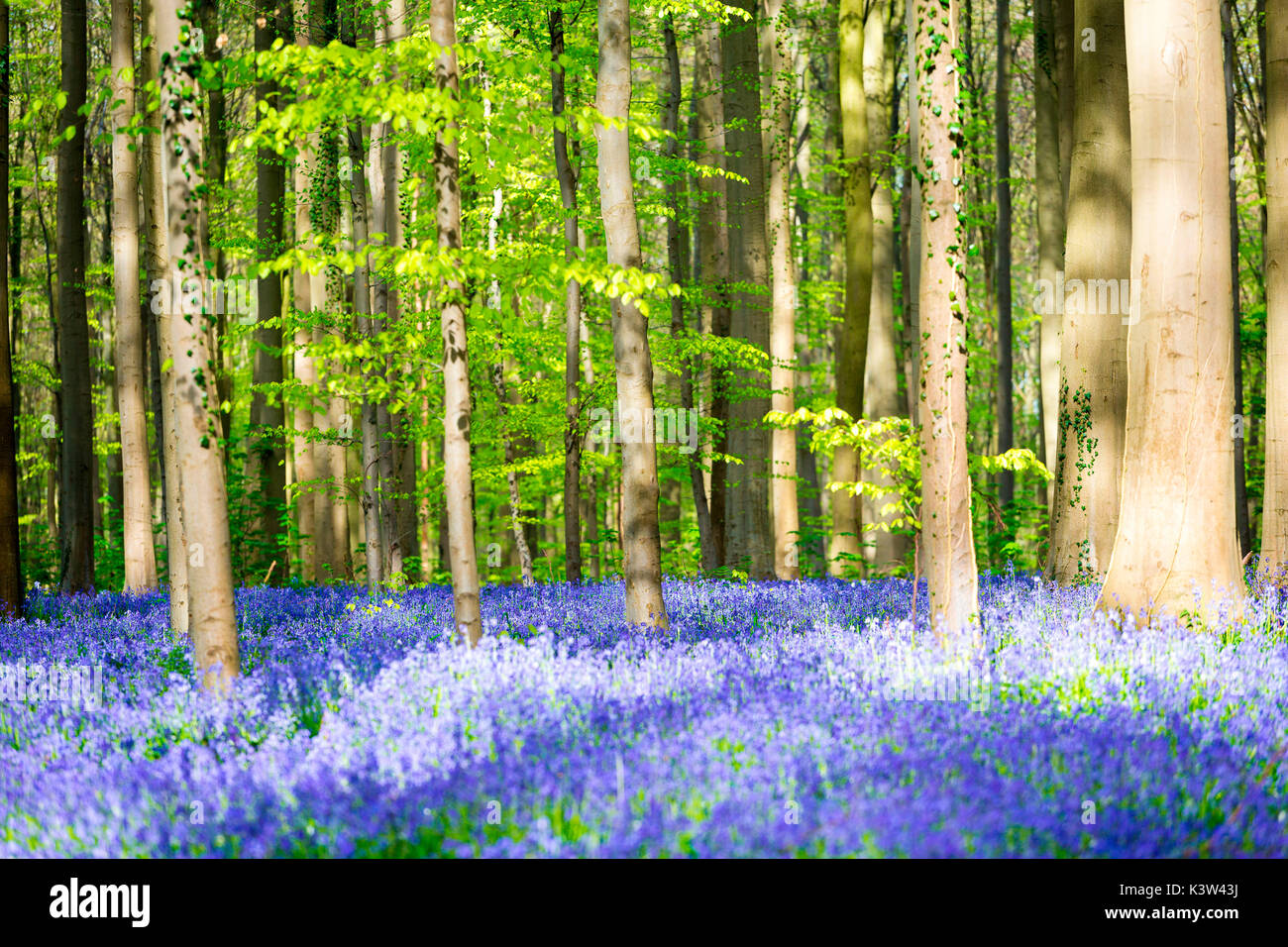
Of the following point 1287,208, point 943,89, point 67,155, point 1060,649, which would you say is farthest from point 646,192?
point 1060,649

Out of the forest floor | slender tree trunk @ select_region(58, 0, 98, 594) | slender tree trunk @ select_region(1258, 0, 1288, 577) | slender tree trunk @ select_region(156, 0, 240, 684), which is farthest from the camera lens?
slender tree trunk @ select_region(58, 0, 98, 594)

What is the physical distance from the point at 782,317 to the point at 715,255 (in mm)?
2335

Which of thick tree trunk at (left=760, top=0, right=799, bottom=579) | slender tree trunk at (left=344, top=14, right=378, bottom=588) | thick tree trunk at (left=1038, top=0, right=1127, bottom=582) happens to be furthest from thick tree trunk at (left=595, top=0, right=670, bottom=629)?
thick tree trunk at (left=760, top=0, right=799, bottom=579)

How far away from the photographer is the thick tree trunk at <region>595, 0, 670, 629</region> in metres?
7.73

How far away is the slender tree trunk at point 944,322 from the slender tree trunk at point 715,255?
8124mm

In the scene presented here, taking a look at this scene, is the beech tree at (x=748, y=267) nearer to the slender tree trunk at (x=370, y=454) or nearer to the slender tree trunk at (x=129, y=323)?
the slender tree trunk at (x=370, y=454)

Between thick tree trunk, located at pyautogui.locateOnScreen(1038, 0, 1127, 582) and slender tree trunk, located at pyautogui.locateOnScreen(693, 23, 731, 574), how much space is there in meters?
5.60

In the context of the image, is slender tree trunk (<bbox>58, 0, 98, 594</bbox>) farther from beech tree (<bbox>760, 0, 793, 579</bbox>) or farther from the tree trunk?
the tree trunk

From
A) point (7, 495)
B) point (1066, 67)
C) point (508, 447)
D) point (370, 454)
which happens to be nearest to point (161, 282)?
point (7, 495)

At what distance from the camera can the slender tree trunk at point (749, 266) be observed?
1545 centimetres

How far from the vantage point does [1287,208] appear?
968cm

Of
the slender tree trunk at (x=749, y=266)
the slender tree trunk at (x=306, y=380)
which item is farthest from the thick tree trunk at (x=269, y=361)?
the slender tree trunk at (x=749, y=266)

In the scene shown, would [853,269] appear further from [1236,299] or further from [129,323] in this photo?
[129,323]
